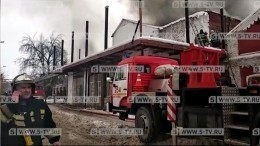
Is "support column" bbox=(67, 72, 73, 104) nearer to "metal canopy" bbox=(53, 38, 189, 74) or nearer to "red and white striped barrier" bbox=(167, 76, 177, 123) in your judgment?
"metal canopy" bbox=(53, 38, 189, 74)

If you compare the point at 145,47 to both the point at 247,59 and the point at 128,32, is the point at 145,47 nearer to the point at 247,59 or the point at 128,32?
the point at 247,59

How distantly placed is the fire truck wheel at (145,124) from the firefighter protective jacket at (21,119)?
192 inches

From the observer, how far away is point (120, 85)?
10.8 meters

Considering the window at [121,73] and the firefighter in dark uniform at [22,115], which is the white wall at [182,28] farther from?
the firefighter in dark uniform at [22,115]

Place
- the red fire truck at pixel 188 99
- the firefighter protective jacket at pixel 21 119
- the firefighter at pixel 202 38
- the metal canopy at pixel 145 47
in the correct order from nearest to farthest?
the firefighter protective jacket at pixel 21 119
the red fire truck at pixel 188 99
the firefighter at pixel 202 38
the metal canopy at pixel 145 47

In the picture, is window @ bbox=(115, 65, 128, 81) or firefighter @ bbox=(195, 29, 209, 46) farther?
firefighter @ bbox=(195, 29, 209, 46)

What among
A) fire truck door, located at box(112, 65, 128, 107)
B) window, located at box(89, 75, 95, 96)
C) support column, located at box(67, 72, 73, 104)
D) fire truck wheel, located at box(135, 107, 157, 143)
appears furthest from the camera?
support column, located at box(67, 72, 73, 104)

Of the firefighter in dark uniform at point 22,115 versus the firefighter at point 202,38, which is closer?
the firefighter in dark uniform at point 22,115

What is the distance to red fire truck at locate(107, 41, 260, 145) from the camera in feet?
21.8

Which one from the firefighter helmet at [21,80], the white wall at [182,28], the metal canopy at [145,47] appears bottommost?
the firefighter helmet at [21,80]

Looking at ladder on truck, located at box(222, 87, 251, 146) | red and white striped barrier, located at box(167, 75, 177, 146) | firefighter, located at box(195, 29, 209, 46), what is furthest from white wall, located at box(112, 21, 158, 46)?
ladder on truck, located at box(222, 87, 251, 146)

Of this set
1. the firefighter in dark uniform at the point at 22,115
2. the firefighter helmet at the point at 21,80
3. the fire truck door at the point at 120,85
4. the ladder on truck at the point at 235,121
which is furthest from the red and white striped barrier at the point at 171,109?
the firefighter helmet at the point at 21,80

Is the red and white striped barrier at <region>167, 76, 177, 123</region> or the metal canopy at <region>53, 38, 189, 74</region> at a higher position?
the metal canopy at <region>53, 38, 189, 74</region>

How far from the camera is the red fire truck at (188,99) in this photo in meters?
6.66
